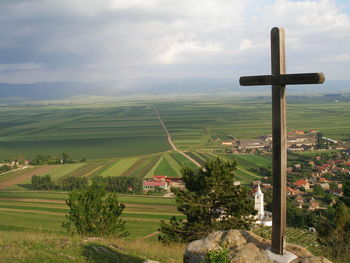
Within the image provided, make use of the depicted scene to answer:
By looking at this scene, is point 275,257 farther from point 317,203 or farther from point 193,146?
point 193,146

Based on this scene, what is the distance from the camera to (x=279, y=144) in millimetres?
5652

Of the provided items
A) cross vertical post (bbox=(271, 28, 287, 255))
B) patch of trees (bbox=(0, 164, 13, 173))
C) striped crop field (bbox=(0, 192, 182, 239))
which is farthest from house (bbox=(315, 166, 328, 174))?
patch of trees (bbox=(0, 164, 13, 173))

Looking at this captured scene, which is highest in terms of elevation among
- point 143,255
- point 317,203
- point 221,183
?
point 221,183

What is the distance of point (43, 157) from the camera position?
62.5 m

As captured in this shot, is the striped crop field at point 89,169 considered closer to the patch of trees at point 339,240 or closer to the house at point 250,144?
the house at point 250,144

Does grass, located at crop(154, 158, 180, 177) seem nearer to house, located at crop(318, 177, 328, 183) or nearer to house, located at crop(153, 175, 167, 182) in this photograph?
house, located at crop(153, 175, 167, 182)

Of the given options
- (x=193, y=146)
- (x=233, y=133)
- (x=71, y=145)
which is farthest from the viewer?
(x=233, y=133)

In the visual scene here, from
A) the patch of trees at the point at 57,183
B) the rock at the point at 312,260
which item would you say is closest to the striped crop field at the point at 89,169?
the patch of trees at the point at 57,183

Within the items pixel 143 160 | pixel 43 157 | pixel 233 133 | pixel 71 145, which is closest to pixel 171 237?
pixel 143 160

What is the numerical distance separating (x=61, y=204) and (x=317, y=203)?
89.0 feet

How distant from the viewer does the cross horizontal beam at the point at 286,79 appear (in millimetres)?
→ 5141

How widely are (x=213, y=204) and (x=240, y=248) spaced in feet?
21.2

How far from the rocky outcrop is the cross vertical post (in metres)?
0.32

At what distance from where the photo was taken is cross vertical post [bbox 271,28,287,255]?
561 centimetres
